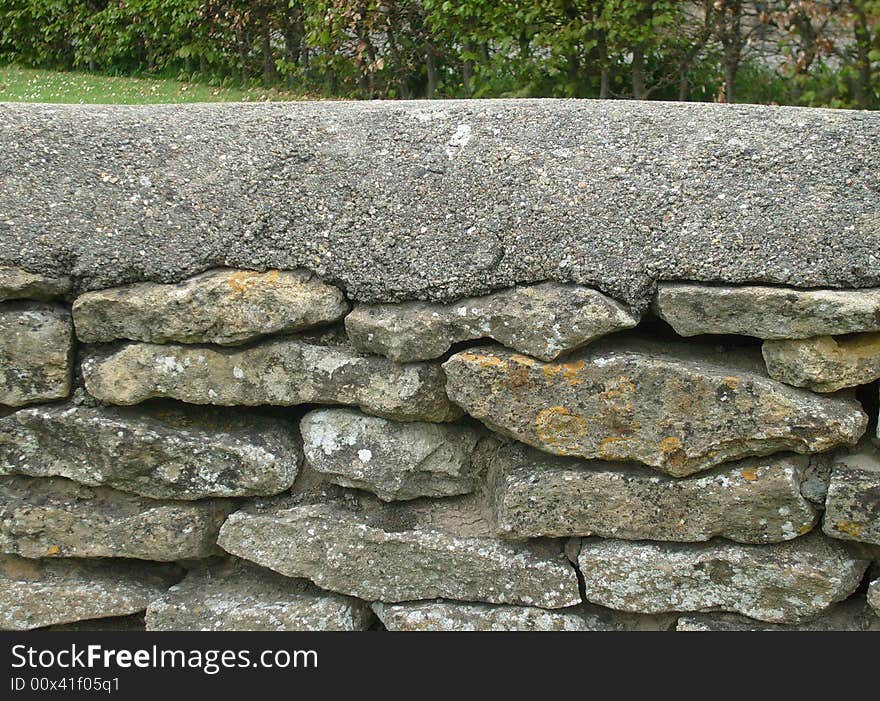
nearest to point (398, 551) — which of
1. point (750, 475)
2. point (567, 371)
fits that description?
point (567, 371)

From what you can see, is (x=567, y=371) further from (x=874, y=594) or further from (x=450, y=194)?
(x=874, y=594)

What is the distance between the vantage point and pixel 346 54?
496 centimetres

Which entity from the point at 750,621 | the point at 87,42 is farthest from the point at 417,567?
the point at 87,42

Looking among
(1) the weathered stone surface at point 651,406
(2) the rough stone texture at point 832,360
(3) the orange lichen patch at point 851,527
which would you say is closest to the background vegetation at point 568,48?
(2) the rough stone texture at point 832,360

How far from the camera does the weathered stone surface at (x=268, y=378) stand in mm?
2256

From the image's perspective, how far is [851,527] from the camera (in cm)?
215

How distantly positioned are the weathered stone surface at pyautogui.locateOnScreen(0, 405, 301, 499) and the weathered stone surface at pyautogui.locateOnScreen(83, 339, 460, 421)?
0.10 m

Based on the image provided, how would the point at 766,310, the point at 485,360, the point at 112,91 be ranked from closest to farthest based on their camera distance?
1. the point at 766,310
2. the point at 485,360
3. the point at 112,91

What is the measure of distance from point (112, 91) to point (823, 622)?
4.53 m

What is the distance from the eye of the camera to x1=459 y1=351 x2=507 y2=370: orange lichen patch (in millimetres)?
2170

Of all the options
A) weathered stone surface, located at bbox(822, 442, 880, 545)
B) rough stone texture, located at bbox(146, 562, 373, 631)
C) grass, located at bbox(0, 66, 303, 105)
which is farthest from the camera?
grass, located at bbox(0, 66, 303, 105)

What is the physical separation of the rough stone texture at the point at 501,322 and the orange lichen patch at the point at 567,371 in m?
0.03

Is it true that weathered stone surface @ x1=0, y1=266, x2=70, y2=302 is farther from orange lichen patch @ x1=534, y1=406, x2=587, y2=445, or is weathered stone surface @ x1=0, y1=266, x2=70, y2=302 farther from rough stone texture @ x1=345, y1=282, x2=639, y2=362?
orange lichen patch @ x1=534, y1=406, x2=587, y2=445

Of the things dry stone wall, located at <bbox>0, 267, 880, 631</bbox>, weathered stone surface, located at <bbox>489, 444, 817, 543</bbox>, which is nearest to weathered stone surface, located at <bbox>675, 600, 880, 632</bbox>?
dry stone wall, located at <bbox>0, 267, 880, 631</bbox>
